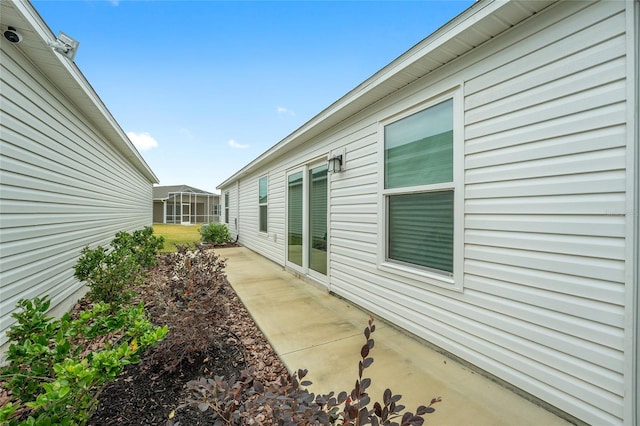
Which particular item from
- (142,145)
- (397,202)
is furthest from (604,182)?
(142,145)

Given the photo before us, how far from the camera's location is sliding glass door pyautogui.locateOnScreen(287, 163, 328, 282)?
4.80 metres

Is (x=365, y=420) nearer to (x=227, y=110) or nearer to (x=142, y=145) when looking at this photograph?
(x=227, y=110)

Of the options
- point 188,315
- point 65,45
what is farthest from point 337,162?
point 65,45

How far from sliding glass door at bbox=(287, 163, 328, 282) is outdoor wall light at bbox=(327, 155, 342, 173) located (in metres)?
0.46

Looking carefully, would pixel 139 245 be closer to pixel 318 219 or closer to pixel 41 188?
pixel 41 188

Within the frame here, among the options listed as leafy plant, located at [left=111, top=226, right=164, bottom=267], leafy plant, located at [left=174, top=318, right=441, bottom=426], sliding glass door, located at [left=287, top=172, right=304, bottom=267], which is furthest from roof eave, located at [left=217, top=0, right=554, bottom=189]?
leafy plant, located at [left=111, top=226, right=164, bottom=267]

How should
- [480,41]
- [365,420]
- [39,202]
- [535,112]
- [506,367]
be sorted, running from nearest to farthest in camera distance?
[365,420] → [535,112] → [506,367] → [480,41] → [39,202]

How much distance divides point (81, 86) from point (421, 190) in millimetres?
4459

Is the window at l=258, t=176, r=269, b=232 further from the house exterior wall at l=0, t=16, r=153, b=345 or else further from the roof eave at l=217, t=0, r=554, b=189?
the house exterior wall at l=0, t=16, r=153, b=345

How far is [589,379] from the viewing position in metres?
1.64

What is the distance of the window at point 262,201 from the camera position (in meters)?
7.71

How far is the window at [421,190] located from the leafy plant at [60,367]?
2.41 metres

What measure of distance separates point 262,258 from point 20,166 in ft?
18.2

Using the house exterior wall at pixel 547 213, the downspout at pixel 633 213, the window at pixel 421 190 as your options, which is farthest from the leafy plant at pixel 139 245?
the downspout at pixel 633 213
